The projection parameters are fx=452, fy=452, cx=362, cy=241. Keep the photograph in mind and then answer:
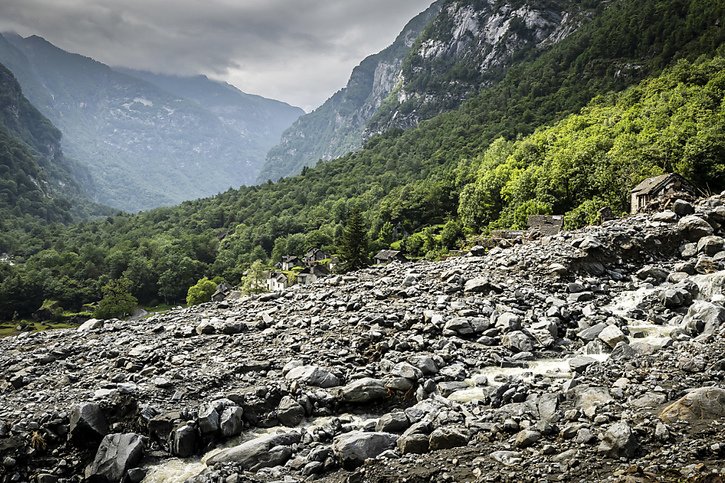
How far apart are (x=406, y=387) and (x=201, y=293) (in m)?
98.8

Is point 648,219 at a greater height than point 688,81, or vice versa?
point 688,81

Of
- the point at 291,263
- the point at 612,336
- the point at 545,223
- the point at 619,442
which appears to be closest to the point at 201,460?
the point at 619,442

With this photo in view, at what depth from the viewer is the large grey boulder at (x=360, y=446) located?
952cm

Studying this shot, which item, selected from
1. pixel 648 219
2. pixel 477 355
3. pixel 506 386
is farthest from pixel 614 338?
pixel 648 219

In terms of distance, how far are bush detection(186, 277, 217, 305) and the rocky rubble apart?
80.9m

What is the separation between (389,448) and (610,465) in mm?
4303

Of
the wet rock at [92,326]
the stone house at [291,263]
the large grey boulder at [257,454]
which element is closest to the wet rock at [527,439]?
the large grey boulder at [257,454]

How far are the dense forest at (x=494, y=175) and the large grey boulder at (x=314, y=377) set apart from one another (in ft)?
166

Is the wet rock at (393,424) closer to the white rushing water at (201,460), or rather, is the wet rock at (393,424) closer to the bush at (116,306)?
the white rushing water at (201,460)

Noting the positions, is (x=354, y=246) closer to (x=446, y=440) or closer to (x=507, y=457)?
(x=446, y=440)

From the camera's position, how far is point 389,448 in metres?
9.91

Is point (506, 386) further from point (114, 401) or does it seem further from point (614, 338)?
point (114, 401)

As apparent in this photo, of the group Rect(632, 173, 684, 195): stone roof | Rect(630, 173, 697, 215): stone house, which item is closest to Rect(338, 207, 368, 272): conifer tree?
Rect(630, 173, 697, 215): stone house

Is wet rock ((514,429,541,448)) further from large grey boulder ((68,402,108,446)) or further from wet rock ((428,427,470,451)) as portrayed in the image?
large grey boulder ((68,402,108,446))
